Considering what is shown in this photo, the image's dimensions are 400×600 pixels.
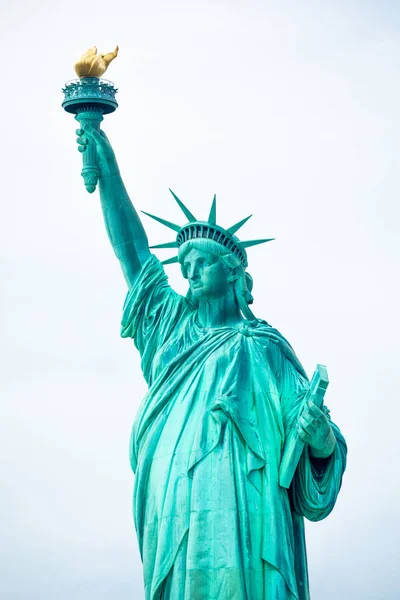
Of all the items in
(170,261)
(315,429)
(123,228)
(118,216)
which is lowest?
(315,429)

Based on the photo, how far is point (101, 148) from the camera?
2786 centimetres

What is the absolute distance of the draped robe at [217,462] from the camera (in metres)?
25.9

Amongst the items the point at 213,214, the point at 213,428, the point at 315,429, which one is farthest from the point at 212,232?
the point at 315,429

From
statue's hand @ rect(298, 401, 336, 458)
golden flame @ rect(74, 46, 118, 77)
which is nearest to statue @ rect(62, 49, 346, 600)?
statue's hand @ rect(298, 401, 336, 458)

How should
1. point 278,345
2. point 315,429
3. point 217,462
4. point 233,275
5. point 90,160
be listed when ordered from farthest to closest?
point 90,160
point 233,275
point 278,345
point 217,462
point 315,429

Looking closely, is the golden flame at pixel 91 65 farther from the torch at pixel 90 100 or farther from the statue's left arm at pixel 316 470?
the statue's left arm at pixel 316 470

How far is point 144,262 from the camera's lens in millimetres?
27859

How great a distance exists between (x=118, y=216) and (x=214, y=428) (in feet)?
9.22

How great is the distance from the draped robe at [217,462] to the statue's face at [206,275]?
0.39 m

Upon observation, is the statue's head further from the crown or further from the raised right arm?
the raised right arm

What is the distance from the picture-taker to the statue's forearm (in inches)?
1096

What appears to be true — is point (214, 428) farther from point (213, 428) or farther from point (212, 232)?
point (212, 232)

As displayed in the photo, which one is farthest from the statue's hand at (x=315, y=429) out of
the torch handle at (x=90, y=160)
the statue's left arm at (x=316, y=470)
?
the torch handle at (x=90, y=160)

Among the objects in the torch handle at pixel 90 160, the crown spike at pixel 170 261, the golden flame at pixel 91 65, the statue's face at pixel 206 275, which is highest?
the golden flame at pixel 91 65
